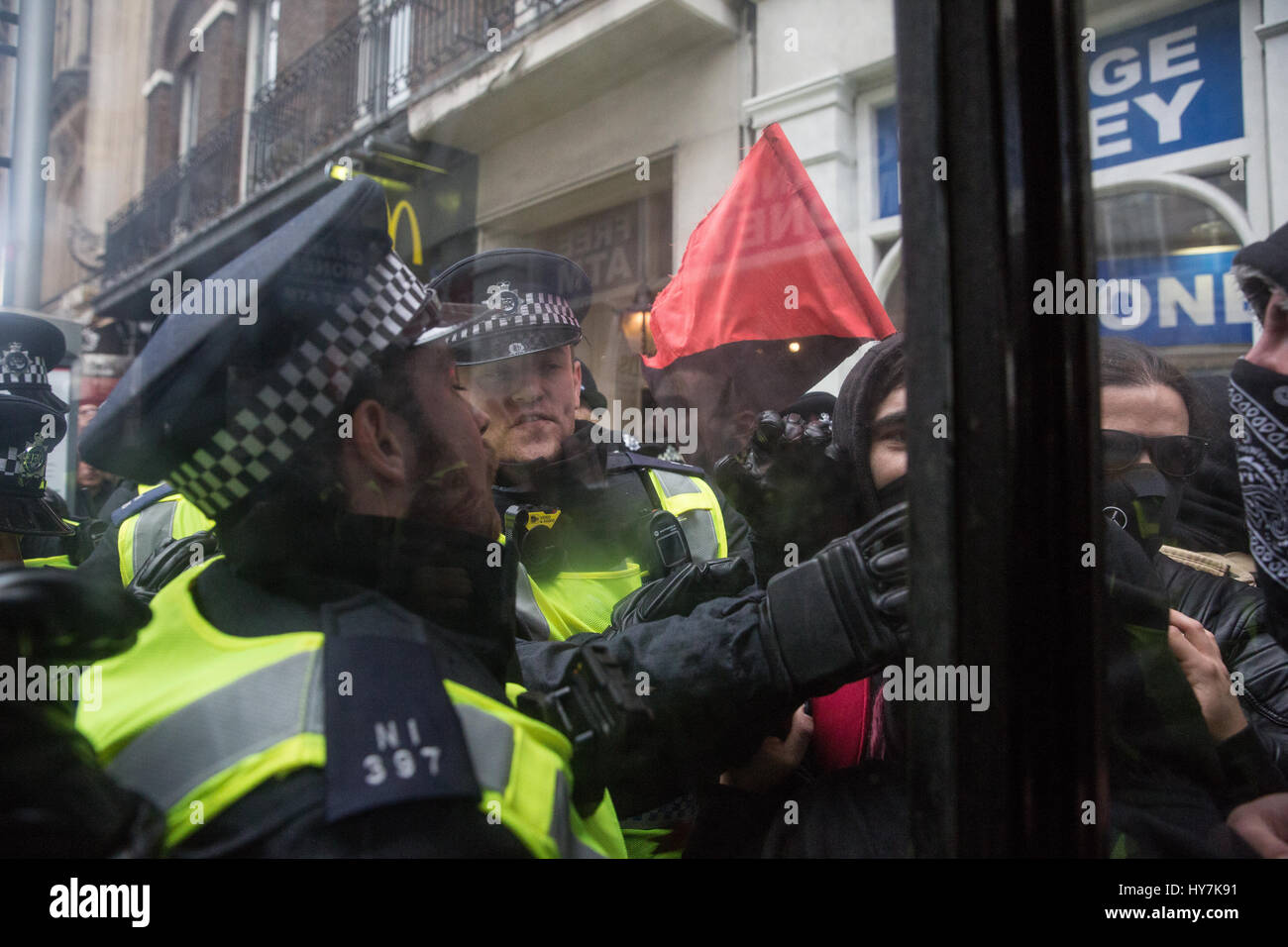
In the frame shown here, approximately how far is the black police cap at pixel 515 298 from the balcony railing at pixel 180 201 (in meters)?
0.43

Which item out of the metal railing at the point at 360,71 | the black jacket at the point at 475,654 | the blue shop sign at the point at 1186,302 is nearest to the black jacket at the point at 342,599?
the black jacket at the point at 475,654

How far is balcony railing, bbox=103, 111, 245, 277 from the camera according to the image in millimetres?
1358

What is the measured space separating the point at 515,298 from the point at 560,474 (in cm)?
46

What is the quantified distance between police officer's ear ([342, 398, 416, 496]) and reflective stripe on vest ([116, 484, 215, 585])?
0.85m

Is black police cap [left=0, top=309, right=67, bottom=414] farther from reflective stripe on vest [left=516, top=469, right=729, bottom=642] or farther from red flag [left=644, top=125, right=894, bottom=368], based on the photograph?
red flag [left=644, top=125, right=894, bottom=368]

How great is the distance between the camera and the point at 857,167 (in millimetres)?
1312

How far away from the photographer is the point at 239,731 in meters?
0.87

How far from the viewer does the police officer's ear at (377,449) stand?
3.37ft

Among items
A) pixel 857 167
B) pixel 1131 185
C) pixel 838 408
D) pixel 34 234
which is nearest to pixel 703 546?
pixel 838 408

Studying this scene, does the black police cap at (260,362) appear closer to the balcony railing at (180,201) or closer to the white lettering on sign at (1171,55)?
the balcony railing at (180,201)
